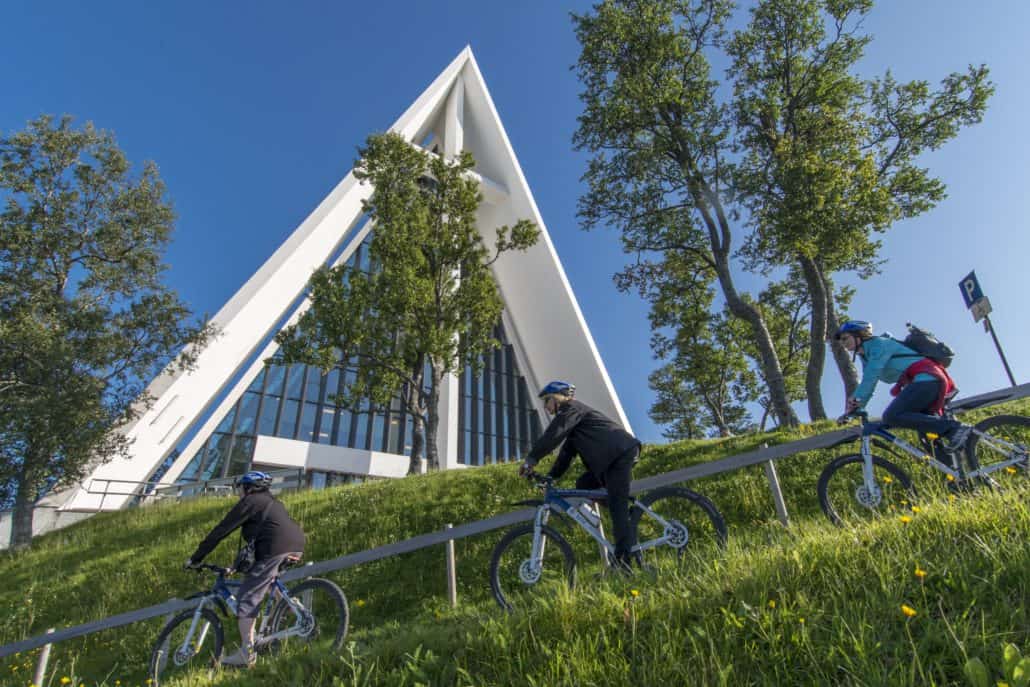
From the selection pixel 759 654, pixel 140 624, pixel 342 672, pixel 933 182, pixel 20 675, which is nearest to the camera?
pixel 759 654

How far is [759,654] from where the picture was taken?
213 centimetres

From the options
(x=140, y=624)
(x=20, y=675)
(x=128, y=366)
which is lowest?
(x=20, y=675)

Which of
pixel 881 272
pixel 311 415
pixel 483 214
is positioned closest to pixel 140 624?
pixel 881 272

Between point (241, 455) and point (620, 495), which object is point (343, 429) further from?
point (620, 495)

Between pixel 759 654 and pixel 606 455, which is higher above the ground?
pixel 606 455

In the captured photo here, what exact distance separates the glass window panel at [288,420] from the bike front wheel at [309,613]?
25.0 meters

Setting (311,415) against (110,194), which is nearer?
(110,194)

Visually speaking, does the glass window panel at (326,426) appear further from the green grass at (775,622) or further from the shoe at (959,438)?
the shoe at (959,438)

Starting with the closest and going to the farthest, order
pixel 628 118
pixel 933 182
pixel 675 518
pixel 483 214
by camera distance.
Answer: pixel 675 518, pixel 933 182, pixel 628 118, pixel 483 214

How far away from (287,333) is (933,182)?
1618 centimetres

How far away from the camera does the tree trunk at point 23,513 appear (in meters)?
12.3

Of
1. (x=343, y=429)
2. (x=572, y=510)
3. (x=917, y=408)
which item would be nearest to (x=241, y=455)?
(x=343, y=429)

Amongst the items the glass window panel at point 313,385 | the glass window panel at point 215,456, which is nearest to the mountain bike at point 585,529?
the glass window panel at point 215,456

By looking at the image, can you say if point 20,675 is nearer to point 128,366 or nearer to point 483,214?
point 128,366
